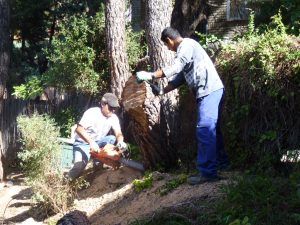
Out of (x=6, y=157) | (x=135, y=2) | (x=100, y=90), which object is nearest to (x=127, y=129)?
(x=100, y=90)

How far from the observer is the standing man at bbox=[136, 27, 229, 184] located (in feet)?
22.4

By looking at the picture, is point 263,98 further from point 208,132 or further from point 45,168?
point 45,168

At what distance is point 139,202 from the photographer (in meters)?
7.54

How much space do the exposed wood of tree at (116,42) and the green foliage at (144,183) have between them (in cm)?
352

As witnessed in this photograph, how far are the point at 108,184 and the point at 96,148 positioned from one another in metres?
0.62

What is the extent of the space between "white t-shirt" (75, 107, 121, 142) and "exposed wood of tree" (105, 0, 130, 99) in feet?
7.22

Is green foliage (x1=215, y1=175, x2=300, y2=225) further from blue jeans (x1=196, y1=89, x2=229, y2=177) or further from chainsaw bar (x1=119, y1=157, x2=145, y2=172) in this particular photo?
chainsaw bar (x1=119, y1=157, x2=145, y2=172)

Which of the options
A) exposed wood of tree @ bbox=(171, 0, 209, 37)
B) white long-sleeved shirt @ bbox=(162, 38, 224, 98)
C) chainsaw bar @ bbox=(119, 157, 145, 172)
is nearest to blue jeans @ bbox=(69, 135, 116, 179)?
chainsaw bar @ bbox=(119, 157, 145, 172)

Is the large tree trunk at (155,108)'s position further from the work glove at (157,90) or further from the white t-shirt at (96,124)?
the white t-shirt at (96,124)

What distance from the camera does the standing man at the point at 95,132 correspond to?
352 inches

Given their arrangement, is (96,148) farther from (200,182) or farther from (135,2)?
(135,2)

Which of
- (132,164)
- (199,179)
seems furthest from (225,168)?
(132,164)

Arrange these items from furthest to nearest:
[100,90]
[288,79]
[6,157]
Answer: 1. [6,157]
2. [100,90]
3. [288,79]

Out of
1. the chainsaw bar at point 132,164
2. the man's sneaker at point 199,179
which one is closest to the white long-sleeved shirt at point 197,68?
the man's sneaker at point 199,179
